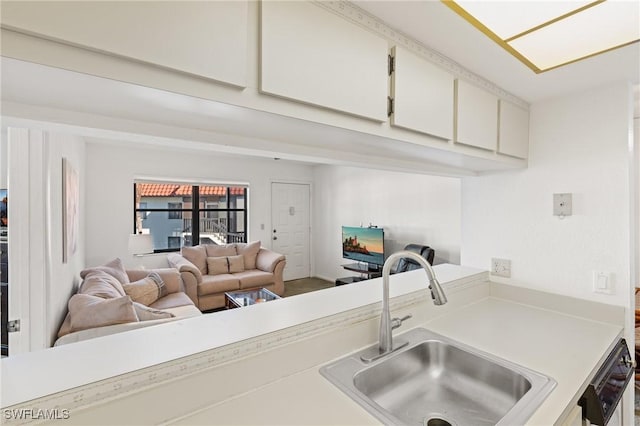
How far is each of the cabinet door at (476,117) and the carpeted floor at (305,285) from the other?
4.21 metres

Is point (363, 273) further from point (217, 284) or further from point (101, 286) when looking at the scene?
point (101, 286)

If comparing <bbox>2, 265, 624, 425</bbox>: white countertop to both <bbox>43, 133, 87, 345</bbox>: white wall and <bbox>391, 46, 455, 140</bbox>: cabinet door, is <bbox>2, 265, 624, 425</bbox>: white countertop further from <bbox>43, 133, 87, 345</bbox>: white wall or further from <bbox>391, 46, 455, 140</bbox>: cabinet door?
<bbox>43, 133, 87, 345</bbox>: white wall

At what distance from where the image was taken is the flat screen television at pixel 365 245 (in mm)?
4398

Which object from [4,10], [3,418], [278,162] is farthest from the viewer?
[278,162]

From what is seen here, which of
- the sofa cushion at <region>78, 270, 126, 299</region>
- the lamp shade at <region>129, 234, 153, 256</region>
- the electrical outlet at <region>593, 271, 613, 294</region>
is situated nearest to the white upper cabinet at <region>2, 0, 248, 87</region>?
the electrical outlet at <region>593, 271, 613, 294</region>

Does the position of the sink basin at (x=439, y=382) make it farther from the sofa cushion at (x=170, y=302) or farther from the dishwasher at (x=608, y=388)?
the sofa cushion at (x=170, y=302)

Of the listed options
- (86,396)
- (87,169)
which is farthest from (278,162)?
(86,396)

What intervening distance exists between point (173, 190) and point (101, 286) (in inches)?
115

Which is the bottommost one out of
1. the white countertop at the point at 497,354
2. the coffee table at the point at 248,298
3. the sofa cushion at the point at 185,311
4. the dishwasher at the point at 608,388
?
the coffee table at the point at 248,298

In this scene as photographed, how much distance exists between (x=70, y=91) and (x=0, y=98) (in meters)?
0.18

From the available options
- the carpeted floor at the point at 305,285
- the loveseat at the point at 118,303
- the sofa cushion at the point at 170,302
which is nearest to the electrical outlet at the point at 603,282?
the loveseat at the point at 118,303

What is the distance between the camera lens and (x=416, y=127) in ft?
3.79

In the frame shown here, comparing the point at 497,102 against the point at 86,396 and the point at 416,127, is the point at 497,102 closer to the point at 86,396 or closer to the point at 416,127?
the point at 416,127

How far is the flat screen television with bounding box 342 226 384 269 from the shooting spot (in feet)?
14.4
